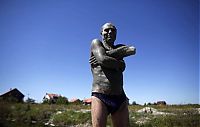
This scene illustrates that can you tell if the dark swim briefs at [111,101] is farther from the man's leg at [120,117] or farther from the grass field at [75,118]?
the grass field at [75,118]

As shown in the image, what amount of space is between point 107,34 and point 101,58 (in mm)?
421

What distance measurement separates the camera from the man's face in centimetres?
375

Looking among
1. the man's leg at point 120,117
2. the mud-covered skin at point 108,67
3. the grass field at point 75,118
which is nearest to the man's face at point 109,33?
the mud-covered skin at point 108,67

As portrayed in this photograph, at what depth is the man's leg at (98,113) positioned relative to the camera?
11.1 feet

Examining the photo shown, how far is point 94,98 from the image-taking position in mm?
3523

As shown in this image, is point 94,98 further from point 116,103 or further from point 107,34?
point 107,34

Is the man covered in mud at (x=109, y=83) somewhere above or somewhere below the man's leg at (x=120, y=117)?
above

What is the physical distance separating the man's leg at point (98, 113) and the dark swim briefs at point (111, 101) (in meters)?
0.05

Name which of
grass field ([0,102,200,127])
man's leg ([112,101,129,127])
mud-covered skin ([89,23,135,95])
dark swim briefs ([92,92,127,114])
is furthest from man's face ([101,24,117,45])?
grass field ([0,102,200,127])

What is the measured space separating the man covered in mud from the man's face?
13 cm

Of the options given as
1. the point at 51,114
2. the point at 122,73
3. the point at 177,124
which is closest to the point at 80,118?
the point at 51,114

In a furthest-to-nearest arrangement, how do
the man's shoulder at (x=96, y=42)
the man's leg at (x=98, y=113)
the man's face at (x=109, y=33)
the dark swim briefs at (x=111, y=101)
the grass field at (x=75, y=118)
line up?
the grass field at (x=75, y=118), the man's face at (x=109, y=33), the man's shoulder at (x=96, y=42), the dark swim briefs at (x=111, y=101), the man's leg at (x=98, y=113)

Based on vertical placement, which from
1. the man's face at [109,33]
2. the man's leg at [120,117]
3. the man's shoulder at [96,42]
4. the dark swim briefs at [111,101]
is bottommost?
the man's leg at [120,117]

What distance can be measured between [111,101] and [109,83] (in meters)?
0.22
